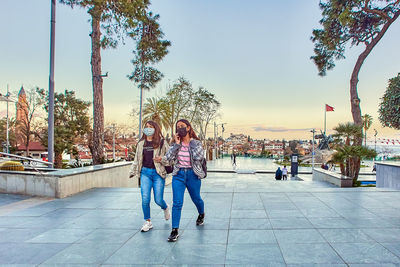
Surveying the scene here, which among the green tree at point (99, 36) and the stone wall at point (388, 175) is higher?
the green tree at point (99, 36)

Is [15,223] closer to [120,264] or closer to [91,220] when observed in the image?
[91,220]

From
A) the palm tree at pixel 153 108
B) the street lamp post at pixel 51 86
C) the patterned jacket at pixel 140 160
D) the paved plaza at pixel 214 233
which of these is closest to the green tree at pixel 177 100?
the palm tree at pixel 153 108

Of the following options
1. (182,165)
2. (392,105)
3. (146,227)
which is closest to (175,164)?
(182,165)

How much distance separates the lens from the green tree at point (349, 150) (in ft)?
45.2

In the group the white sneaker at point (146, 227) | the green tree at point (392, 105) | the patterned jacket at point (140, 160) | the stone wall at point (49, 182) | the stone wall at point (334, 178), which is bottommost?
the stone wall at point (334, 178)

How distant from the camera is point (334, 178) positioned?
47.0 ft

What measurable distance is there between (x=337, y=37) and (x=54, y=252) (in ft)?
68.1

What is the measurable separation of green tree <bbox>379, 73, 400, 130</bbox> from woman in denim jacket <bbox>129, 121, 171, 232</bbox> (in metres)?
11.1

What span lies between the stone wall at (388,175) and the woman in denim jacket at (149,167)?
10083mm

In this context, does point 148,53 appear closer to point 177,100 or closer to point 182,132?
point 182,132

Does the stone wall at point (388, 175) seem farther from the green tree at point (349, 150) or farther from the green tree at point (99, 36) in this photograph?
the green tree at point (99, 36)

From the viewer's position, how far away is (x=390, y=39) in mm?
19234

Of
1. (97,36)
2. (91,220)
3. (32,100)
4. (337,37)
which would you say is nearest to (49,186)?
(91,220)

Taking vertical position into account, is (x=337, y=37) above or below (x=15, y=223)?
above
